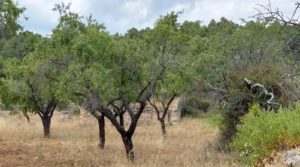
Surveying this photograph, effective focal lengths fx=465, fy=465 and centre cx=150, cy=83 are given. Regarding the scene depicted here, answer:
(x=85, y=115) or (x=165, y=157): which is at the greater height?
(x=85, y=115)

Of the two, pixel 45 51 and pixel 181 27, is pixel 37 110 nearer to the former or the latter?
pixel 45 51

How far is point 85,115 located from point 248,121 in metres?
23.7

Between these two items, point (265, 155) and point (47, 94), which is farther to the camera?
point (47, 94)

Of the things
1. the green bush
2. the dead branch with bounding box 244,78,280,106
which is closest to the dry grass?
the dead branch with bounding box 244,78,280,106

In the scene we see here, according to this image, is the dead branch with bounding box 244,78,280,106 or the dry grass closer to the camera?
the dead branch with bounding box 244,78,280,106

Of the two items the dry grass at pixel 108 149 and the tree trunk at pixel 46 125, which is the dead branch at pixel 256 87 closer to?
the dry grass at pixel 108 149

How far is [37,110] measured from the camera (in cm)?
2272

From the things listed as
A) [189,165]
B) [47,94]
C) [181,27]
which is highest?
[181,27]

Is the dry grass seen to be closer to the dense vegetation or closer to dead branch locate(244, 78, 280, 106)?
the dense vegetation

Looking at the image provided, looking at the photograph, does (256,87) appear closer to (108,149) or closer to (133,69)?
(133,69)

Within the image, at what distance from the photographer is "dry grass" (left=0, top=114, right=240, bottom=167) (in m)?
12.7

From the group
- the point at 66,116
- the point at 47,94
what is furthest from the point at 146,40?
the point at 66,116

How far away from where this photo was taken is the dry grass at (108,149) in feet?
41.7

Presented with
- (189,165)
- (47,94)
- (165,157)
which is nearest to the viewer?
(189,165)
